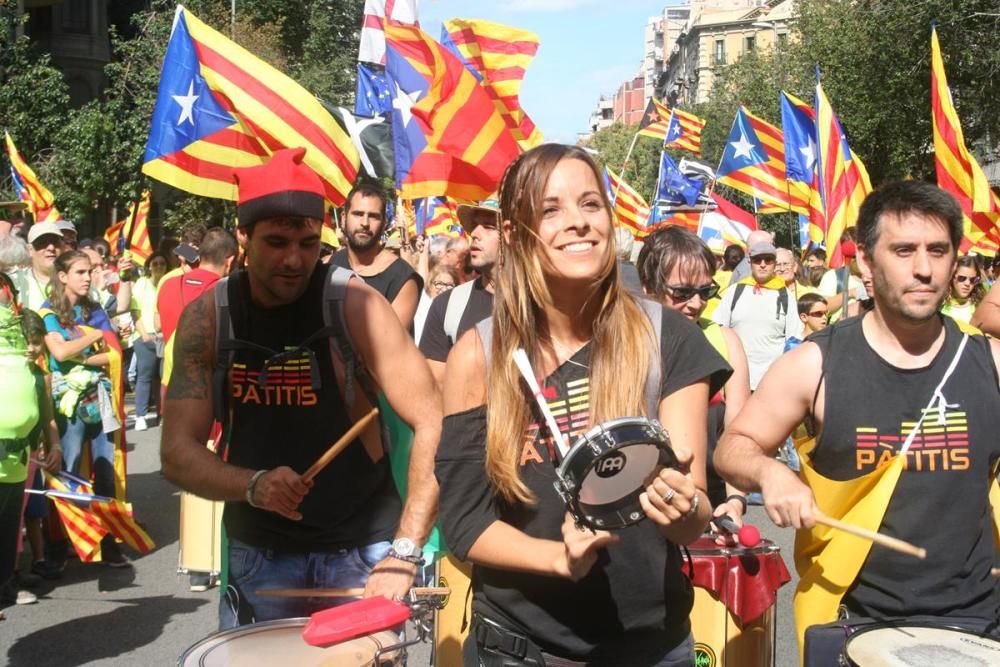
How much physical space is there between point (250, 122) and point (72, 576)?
3.24m

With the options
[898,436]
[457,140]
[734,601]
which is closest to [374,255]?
[457,140]

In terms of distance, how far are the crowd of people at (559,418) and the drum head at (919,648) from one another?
151 mm

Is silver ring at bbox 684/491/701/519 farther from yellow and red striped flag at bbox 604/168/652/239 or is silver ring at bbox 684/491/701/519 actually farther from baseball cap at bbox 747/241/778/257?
yellow and red striped flag at bbox 604/168/652/239

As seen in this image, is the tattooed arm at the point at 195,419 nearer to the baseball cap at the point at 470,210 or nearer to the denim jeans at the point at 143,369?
the baseball cap at the point at 470,210

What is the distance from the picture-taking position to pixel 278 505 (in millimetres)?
3391

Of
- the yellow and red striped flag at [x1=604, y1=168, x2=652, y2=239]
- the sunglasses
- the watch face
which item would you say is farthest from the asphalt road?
the yellow and red striped flag at [x1=604, y1=168, x2=652, y2=239]

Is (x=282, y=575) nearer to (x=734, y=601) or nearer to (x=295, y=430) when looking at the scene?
(x=295, y=430)

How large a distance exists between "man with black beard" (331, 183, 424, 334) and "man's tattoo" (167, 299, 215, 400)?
9.89 ft

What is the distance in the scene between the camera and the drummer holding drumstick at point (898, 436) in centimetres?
338

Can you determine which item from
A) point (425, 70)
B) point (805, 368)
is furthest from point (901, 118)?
point (805, 368)

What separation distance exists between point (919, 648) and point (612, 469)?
4.28ft

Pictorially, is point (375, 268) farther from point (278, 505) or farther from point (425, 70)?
point (278, 505)

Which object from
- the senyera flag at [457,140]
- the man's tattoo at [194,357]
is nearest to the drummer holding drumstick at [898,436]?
the man's tattoo at [194,357]

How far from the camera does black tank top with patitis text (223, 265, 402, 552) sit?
145 inches
